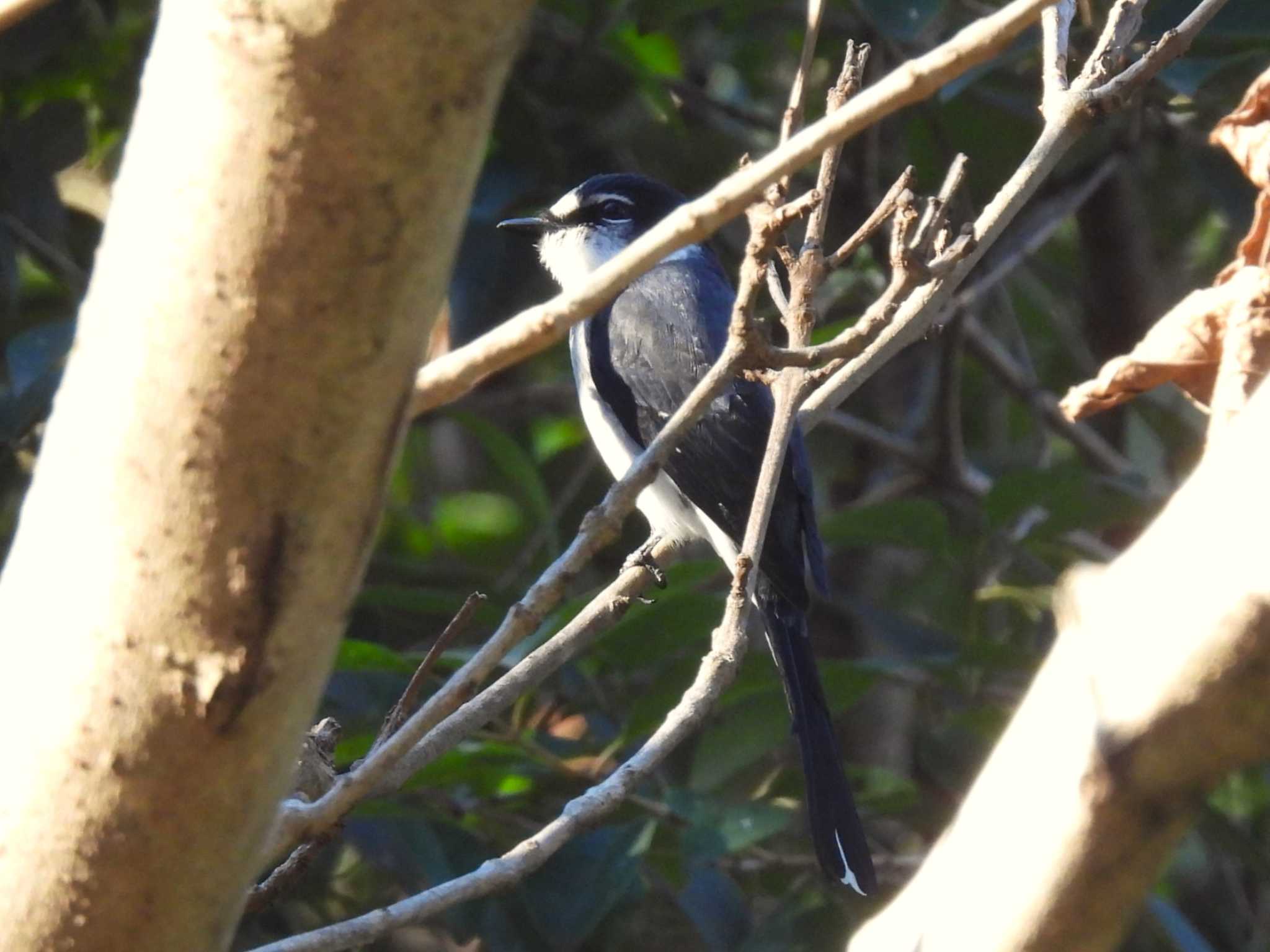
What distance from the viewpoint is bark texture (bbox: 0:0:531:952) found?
3.34ft

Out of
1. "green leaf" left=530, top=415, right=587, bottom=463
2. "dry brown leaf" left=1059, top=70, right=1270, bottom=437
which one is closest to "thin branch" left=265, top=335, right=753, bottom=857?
"dry brown leaf" left=1059, top=70, right=1270, bottom=437

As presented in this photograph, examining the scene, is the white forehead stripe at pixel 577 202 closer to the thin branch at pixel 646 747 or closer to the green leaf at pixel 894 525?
the green leaf at pixel 894 525

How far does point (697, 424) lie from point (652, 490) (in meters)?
0.94

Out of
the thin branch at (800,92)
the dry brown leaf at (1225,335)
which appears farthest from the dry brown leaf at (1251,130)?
the thin branch at (800,92)

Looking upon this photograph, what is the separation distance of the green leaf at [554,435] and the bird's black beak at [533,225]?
2.41 feet

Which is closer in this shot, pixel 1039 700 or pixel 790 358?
pixel 1039 700

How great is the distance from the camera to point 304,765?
6.28ft

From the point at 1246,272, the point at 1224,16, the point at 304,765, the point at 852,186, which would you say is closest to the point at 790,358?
the point at 1246,272

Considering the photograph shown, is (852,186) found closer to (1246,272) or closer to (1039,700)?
(1246,272)

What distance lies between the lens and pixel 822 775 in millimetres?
3232

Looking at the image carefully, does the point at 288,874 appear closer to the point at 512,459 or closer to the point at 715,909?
the point at 715,909

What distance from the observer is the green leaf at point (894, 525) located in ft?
12.3

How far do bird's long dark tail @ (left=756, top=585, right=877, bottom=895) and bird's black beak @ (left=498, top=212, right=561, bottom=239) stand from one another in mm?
1407

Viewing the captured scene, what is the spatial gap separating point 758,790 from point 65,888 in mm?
3063
